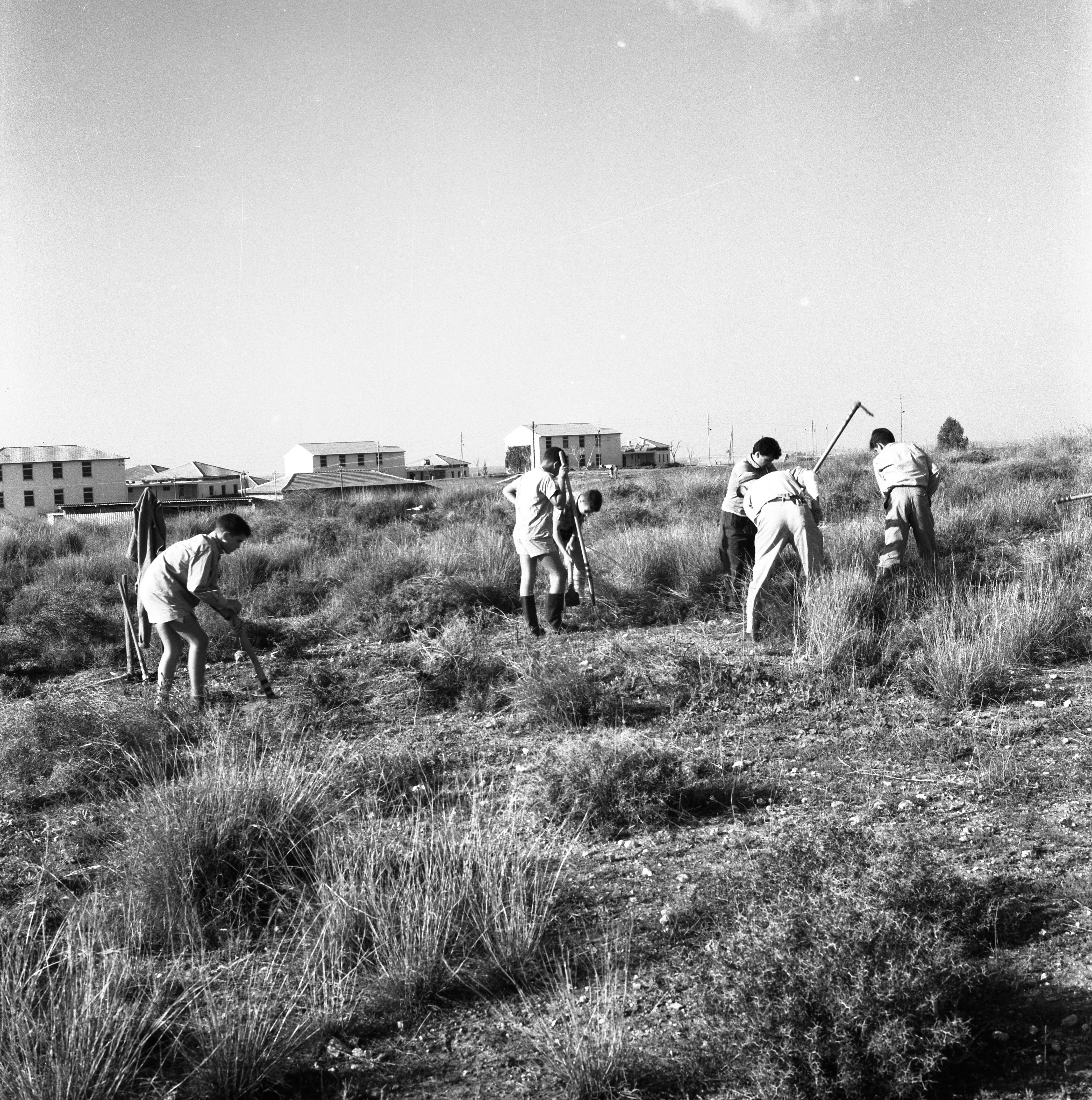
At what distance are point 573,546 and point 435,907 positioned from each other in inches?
253

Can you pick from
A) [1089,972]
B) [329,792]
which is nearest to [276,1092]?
[329,792]

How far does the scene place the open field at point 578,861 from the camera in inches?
118

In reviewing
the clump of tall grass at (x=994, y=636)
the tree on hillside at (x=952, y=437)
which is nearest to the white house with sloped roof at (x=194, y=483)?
the tree on hillside at (x=952, y=437)

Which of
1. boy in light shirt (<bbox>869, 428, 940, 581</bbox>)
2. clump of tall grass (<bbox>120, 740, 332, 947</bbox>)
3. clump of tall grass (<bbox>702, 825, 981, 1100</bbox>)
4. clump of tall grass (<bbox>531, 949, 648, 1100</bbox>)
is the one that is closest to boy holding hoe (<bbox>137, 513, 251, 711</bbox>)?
clump of tall grass (<bbox>120, 740, 332, 947</bbox>)

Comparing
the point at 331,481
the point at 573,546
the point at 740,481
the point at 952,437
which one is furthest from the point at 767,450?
the point at 331,481

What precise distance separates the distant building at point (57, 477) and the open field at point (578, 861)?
243ft

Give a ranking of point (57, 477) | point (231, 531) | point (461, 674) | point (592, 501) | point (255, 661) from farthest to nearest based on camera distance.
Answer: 1. point (57, 477)
2. point (592, 501)
3. point (461, 674)
4. point (255, 661)
5. point (231, 531)

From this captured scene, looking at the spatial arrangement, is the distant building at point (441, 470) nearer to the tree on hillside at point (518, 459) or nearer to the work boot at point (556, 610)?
the tree on hillside at point (518, 459)

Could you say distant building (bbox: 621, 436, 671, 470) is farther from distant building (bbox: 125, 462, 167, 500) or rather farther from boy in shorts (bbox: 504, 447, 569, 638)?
boy in shorts (bbox: 504, 447, 569, 638)

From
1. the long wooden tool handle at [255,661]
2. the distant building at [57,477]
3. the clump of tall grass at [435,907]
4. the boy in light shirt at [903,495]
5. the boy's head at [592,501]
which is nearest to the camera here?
the clump of tall grass at [435,907]

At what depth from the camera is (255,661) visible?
22.7 ft

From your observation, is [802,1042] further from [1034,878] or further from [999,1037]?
[1034,878]

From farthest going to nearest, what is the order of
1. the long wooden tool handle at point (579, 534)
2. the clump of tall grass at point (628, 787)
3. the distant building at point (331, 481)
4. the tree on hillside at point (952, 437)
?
the distant building at point (331, 481)
the tree on hillside at point (952, 437)
the long wooden tool handle at point (579, 534)
the clump of tall grass at point (628, 787)

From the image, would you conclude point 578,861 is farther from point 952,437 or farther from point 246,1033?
point 952,437
